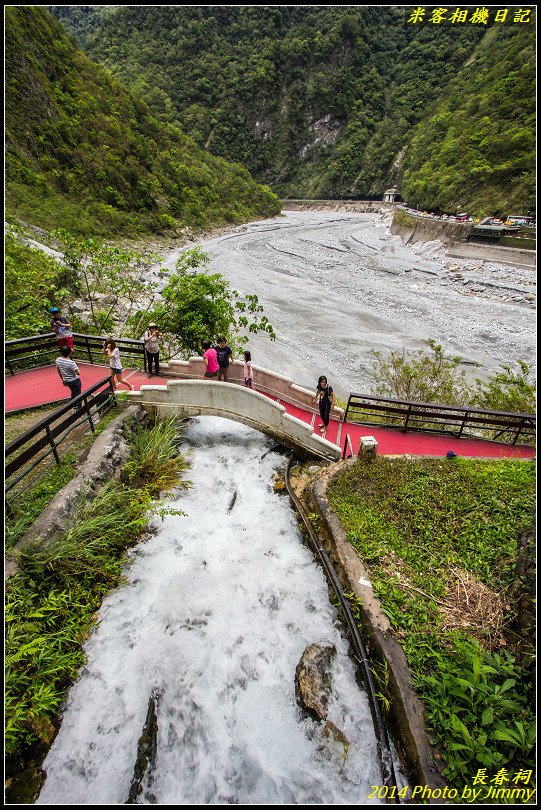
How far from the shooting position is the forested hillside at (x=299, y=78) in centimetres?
9456

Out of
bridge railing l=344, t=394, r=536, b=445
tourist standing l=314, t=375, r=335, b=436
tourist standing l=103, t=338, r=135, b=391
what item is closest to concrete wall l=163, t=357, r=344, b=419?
tourist standing l=314, t=375, r=335, b=436

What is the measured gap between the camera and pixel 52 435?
6625 millimetres

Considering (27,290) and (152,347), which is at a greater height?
(27,290)

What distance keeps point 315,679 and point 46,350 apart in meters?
10.4

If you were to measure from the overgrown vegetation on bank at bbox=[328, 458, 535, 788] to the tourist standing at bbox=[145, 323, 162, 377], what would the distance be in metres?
5.94

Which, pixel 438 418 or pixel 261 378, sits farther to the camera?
pixel 261 378

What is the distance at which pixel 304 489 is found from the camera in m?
8.20

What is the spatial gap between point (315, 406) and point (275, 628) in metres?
5.24

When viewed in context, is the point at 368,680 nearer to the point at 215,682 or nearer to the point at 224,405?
the point at 215,682

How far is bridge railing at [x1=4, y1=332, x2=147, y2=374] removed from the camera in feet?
31.8

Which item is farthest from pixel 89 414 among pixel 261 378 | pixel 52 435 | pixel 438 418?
pixel 438 418

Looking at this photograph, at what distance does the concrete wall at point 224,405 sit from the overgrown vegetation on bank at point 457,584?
1966 millimetres

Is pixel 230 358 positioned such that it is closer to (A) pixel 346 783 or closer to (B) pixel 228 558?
(B) pixel 228 558

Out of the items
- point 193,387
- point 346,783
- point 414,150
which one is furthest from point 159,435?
point 414,150
